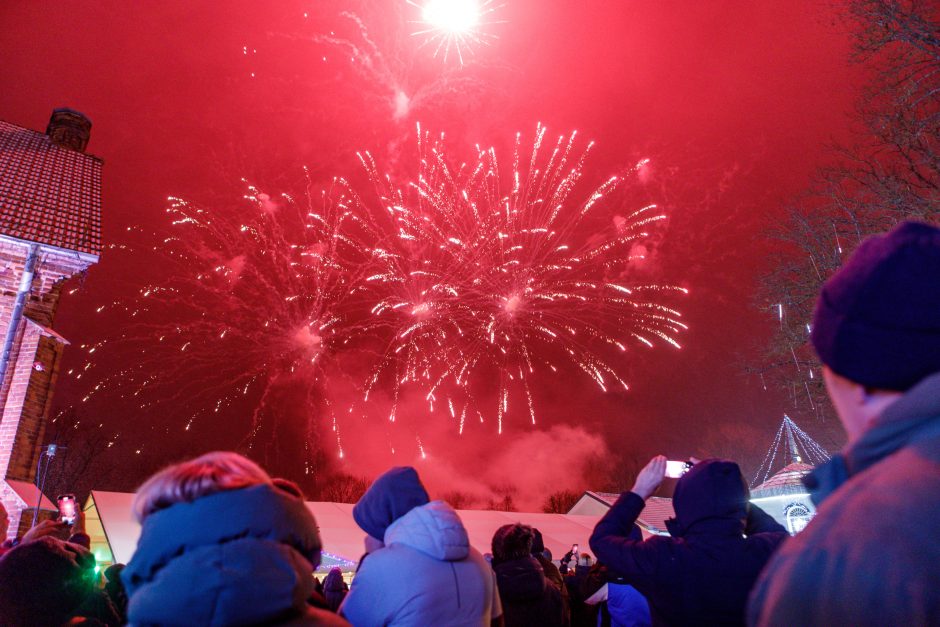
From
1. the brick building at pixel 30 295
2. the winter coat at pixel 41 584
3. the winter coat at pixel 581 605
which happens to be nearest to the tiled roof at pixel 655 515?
the winter coat at pixel 581 605

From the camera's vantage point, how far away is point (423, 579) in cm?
309

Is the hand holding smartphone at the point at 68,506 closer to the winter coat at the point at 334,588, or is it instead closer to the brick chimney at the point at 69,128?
the winter coat at the point at 334,588

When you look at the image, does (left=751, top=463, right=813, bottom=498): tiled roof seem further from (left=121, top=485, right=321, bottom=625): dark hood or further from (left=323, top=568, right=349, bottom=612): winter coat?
(left=121, top=485, right=321, bottom=625): dark hood

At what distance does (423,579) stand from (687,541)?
1.45 m

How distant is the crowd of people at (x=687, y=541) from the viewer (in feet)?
3.21

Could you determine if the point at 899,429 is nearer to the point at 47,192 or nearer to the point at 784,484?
the point at 47,192

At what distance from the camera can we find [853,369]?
1280 millimetres

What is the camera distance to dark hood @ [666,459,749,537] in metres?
Result: 3.27

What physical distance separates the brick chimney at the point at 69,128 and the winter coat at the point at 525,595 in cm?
2481

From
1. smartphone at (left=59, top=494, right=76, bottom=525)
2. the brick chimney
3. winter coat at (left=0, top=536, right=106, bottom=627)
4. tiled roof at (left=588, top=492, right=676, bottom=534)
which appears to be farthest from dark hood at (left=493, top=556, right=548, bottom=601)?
the brick chimney

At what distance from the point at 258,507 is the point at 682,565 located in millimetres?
2306

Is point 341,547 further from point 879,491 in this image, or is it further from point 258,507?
point 879,491

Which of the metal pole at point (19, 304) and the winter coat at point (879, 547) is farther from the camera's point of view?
the metal pole at point (19, 304)

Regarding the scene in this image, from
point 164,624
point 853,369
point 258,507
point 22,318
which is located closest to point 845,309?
point 853,369
